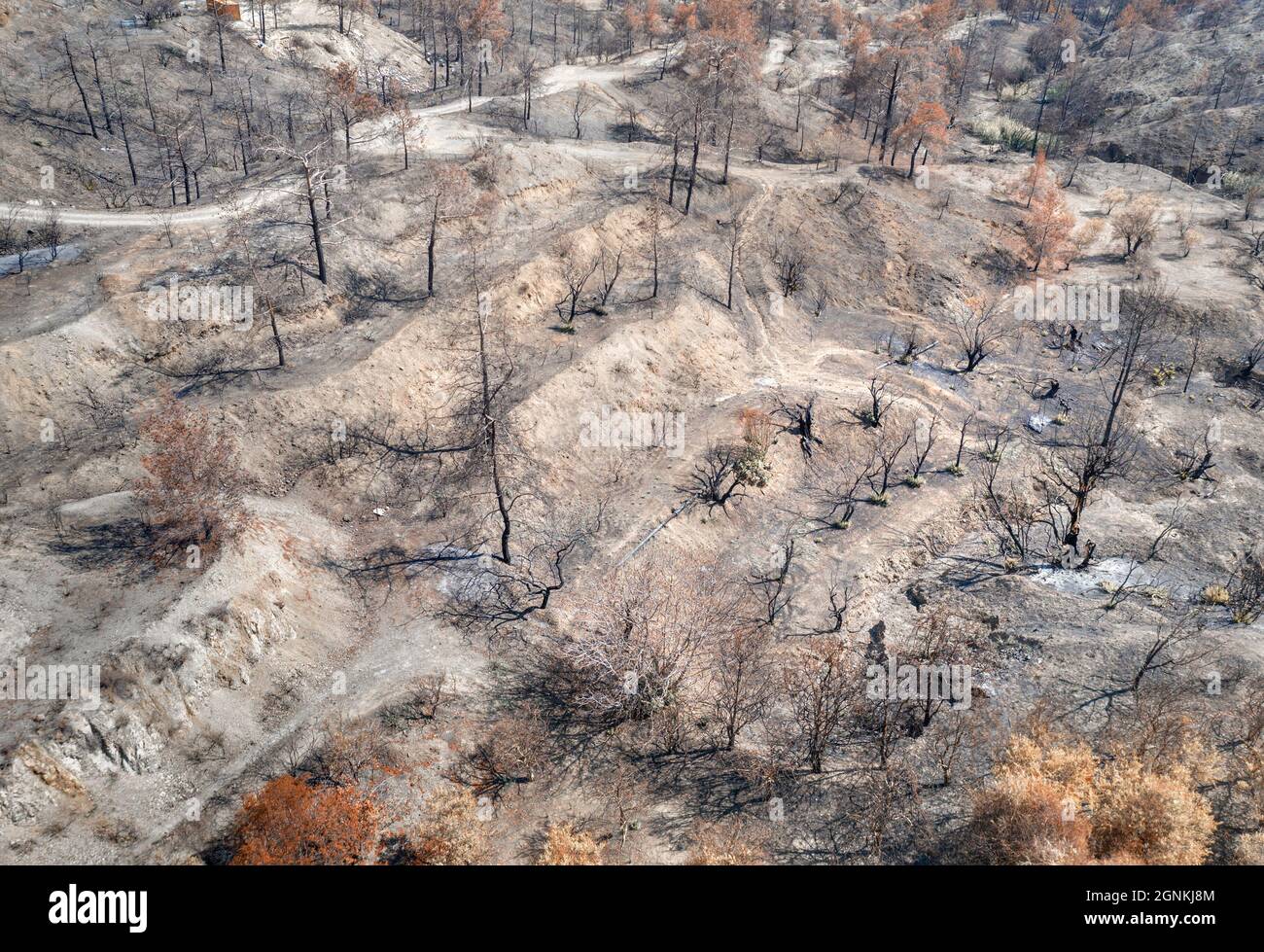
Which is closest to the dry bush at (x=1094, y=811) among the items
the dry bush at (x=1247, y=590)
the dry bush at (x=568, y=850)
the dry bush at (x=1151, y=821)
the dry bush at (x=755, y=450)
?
the dry bush at (x=1151, y=821)

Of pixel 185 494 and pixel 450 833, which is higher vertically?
pixel 185 494

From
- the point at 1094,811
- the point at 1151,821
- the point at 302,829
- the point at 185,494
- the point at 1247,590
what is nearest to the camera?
the point at 1151,821

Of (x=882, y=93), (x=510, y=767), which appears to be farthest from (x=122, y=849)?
(x=882, y=93)

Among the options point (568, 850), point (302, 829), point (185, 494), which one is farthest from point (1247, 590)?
point (185, 494)

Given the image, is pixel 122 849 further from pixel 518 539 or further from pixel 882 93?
pixel 882 93

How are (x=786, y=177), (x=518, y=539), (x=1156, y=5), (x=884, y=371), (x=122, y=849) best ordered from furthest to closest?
(x=1156, y=5)
(x=786, y=177)
(x=884, y=371)
(x=518, y=539)
(x=122, y=849)

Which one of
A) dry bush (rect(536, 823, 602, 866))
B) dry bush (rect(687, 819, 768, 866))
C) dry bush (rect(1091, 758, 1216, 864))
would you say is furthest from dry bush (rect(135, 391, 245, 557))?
dry bush (rect(1091, 758, 1216, 864))

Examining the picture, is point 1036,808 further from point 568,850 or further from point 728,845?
point 568,850
